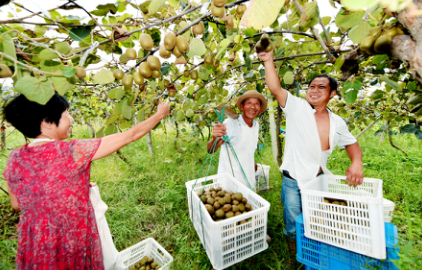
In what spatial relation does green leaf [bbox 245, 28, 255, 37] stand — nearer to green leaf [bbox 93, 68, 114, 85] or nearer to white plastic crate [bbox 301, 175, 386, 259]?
green leaf [bbox 93, 68, 114, 85]

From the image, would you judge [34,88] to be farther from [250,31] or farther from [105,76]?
[250,31]

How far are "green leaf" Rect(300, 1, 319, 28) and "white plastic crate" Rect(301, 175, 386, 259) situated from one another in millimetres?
1030

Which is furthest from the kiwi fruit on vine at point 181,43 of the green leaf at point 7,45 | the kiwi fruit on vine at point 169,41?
the green leaf at point 7,45

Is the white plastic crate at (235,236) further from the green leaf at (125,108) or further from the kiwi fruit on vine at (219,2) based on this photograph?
the kiwi fruit on vine at (219,2)

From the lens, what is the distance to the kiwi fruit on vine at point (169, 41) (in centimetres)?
86

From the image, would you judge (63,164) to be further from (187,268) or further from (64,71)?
(187,268)

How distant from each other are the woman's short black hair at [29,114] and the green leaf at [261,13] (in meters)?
1.23

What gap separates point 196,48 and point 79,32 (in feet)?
1.71

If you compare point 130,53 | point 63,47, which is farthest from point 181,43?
point 63,47

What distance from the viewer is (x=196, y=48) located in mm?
930

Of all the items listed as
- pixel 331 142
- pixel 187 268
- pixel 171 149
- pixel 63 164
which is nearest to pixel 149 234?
pixel 187 268

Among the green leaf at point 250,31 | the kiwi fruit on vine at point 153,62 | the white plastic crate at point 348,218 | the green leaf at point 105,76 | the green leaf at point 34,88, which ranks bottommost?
the white plastic crate at point 348,218

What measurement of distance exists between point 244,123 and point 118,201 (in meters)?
2.65

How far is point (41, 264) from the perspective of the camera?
112cm
